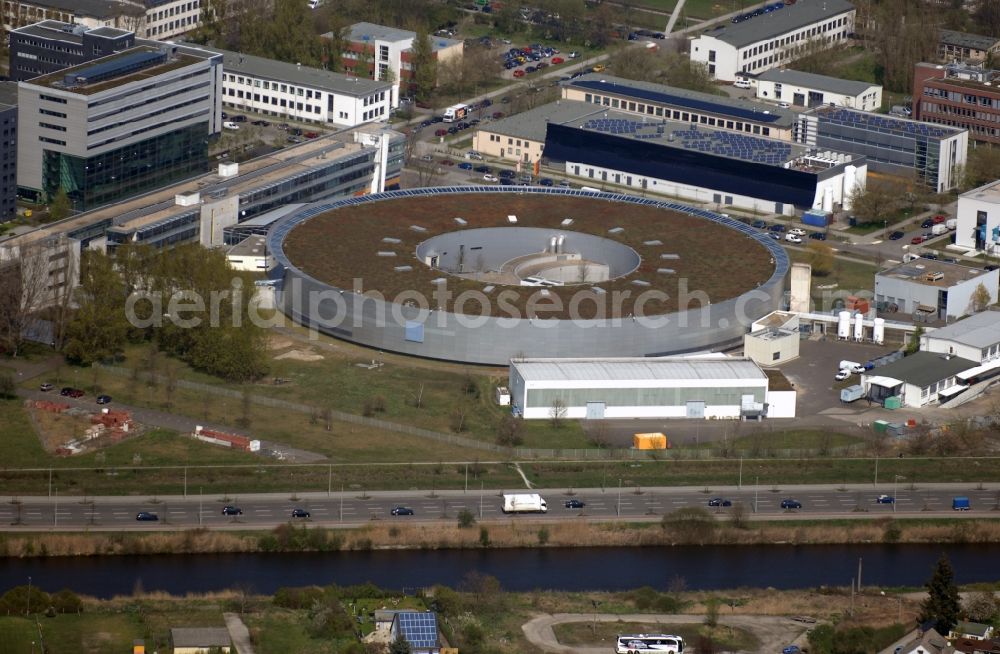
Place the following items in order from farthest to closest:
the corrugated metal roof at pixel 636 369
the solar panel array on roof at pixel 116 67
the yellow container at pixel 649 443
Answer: the solar panel array on roof at pixel 116 67
the corrugated metal roof at pixel 636 369
the yellow container at pixel 649 443

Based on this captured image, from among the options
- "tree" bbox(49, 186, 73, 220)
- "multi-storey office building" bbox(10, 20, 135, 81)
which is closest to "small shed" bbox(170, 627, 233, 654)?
"tree" bbox(49, 186, 73, 220)

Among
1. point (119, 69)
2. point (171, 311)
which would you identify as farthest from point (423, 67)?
point (171, 311)

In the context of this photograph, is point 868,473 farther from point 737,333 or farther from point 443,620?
point 443,620

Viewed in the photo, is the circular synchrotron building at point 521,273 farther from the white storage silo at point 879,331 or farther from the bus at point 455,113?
the bus at point 455,113

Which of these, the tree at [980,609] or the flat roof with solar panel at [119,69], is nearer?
the tree at [980,609]

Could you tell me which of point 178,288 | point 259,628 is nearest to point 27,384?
point 178,288

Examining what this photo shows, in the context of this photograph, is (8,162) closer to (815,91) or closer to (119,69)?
(119,69)

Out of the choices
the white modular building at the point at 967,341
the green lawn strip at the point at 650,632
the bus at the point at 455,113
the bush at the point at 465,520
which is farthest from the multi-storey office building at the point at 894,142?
the green lawn strip at the point at 650,632
